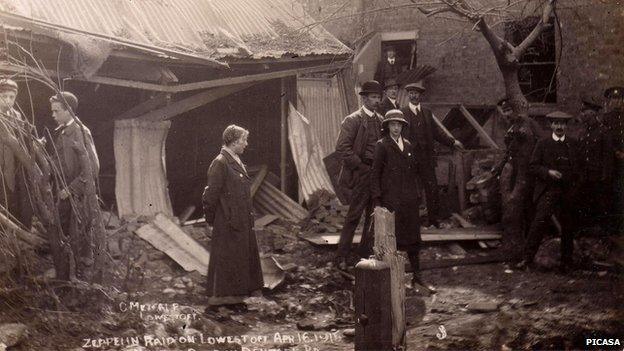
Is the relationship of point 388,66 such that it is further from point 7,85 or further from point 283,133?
point 7,85

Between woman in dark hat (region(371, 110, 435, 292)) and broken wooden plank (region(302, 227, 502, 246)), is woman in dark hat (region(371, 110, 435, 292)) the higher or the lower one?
the higher one

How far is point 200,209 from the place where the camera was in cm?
743

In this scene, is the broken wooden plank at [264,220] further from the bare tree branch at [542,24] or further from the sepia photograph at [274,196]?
the bare tree branch at [542,24]

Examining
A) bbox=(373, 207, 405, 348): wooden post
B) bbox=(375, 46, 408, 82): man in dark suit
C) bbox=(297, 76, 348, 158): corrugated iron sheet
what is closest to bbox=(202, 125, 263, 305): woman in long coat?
bbox=(373, 207, 405, 348): wooden post

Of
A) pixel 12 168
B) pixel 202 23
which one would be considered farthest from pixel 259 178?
pixel 12 168

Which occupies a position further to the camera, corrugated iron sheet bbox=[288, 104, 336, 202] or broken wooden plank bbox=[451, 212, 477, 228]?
broken wooden plank bbox=[451, 212, 477, 228]

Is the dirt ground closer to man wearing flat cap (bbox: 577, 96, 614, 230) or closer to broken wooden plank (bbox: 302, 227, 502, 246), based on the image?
broken wooden plank (bbox: 302, 227, 502, 246)

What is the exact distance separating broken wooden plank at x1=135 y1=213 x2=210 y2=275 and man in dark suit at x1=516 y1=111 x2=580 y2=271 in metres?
3.52

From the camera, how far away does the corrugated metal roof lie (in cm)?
700

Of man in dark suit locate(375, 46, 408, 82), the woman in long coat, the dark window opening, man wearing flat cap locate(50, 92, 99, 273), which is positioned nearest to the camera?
man wearing flat cap locate(50, 92, 99, 273)

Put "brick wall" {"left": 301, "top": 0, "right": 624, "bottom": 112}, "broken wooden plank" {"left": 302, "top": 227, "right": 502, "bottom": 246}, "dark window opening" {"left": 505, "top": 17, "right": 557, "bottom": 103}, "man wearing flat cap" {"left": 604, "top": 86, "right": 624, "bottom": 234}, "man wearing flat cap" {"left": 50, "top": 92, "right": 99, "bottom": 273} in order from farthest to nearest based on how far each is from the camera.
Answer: "dark window opening" {"left": 505, "top": 17, "right": 557, "bottom": 103}
"brick wall" {"left": 301, "top": 0, "right": 624, "bottom": 112}
"broken wooden plank" {"left": 302, "top": 227, "right": 502, "bottom": 246}
"man wearing flat cap" {"left": 604, "top": 86, "right": 624, "bottom": 234}
"man wearing flat cap" {"left": 50, "top": 92, "right": 99, "bottom": 273}

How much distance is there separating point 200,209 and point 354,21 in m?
5.77

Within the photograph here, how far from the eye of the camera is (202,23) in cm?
811

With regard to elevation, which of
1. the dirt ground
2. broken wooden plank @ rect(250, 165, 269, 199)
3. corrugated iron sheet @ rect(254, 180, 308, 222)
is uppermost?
broken wooden plank @ rect(250, 165, 269, 199)
